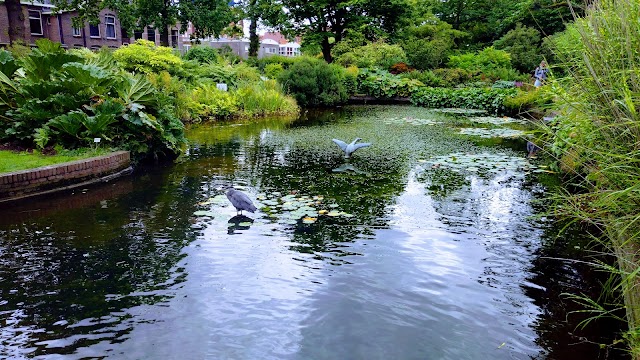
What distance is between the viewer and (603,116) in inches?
116

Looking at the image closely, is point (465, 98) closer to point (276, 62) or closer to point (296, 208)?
point (276, 62)

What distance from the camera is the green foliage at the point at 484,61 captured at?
2498cm

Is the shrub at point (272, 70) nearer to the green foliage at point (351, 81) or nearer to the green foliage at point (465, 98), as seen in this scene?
the green foliage at point (351, 81)

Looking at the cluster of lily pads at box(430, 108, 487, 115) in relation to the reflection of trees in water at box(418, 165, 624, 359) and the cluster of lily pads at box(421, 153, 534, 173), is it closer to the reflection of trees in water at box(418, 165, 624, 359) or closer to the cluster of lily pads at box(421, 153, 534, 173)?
the cluster of lily pads at box(421, 153, 534, 173)

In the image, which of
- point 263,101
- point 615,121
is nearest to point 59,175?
point 615,121

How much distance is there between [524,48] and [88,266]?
1057 inches

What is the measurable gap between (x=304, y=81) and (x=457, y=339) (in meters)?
16.3

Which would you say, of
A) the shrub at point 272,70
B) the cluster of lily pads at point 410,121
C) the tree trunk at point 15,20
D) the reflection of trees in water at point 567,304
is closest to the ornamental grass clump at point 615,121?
the reflection of trees in water at point 567,304

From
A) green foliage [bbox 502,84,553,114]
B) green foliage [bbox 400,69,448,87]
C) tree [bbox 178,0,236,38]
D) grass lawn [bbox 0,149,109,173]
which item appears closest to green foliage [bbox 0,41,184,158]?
grass lawn [bbox 0,149,109,173]

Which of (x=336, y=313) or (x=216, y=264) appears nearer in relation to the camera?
(x=336, y=313)

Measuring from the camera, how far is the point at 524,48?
2592cm

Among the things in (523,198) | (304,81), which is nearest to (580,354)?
(523,198)

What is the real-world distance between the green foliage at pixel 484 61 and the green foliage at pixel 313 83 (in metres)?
9.00

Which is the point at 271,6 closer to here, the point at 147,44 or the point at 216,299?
the point at 147,44
